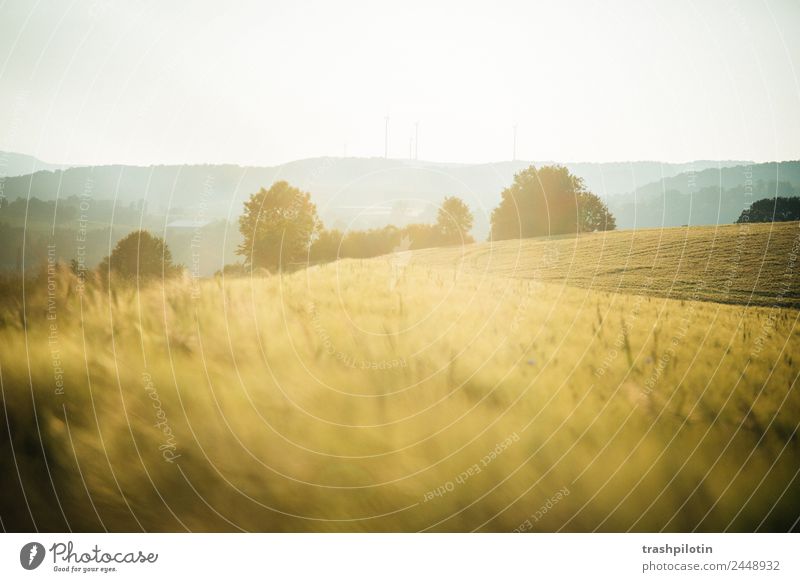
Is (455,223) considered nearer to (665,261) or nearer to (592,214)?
(592,214)

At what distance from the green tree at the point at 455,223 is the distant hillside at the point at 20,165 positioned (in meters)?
1.68

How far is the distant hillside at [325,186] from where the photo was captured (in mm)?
1842

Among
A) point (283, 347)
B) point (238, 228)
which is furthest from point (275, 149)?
point (283, 347)

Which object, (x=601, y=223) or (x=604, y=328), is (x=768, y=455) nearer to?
(x=604, y=328)

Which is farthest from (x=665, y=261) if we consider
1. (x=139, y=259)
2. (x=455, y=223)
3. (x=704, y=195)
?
(x=139, y=259)

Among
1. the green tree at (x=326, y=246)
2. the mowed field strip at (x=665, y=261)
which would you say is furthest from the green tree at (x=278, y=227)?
the mowed field strip at (x=665, y=261)

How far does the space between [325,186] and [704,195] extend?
1847 mm

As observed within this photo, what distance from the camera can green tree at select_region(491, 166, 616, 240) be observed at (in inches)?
79.5

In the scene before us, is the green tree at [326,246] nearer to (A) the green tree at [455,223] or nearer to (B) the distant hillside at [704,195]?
(A) the green tree at [455,223]

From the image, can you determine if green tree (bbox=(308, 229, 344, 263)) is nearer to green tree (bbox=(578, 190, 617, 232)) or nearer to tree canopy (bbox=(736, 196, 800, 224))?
green tree (bbox=(578, 190, 617, 232))

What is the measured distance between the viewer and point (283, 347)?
179 cm

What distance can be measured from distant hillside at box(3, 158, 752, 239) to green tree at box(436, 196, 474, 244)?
0.05 m

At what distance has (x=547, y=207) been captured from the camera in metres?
2.00
